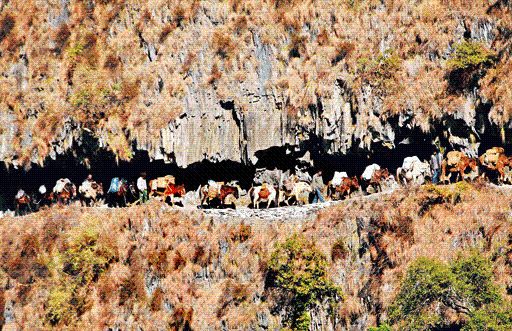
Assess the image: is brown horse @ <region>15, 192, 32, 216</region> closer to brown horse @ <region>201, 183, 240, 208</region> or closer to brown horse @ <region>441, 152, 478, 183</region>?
brown horse @ <region>201, 183, 240, 208</region>

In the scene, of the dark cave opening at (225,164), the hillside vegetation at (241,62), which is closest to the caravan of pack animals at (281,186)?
the dark cave opening at (225,164)

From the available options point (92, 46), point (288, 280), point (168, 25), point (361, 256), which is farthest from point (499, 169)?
point (92, 46)

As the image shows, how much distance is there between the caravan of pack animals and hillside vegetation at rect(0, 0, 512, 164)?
6.50 feet

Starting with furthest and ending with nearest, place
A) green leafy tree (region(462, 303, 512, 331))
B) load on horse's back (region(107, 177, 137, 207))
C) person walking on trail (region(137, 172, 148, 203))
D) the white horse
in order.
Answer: load on horse's back (region(107, 177, 137, 207)) → person walking on trail (region(137, 172, 148, 203)) → the white horse → green leafy tree (region(462, 303, 512, 331))

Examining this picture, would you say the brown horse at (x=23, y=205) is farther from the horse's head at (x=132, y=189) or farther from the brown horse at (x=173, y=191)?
the brown horse at (x=173, y=191)

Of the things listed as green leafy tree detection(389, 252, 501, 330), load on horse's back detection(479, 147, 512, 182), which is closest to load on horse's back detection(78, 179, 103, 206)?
green leafy tree detection(389, 252, 501, 330)

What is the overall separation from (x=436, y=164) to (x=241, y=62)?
11881mm

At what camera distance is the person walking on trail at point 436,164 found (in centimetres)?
5278

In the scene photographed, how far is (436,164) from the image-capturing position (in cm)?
5325

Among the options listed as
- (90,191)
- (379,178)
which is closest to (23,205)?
(90,191)

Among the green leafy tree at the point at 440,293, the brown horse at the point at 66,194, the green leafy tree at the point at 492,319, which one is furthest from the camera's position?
the brown horse at the point at 66,194

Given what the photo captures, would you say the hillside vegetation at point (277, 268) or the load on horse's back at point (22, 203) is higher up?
the load on horse's back at point (22, 203)

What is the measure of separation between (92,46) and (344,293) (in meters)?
22.8

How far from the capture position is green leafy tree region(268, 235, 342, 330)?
1919 inches
